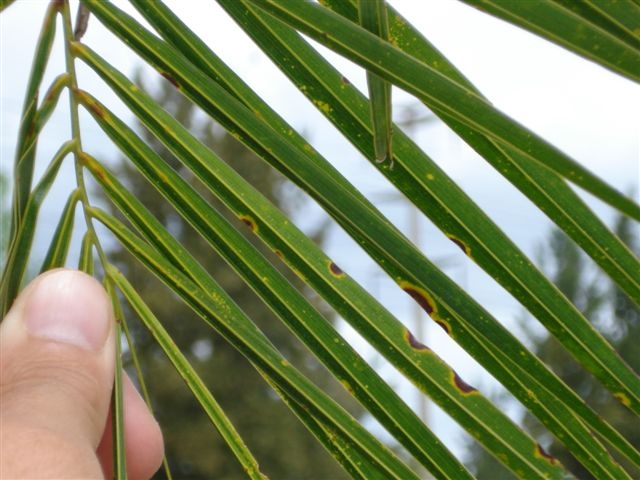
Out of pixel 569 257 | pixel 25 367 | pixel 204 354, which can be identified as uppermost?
pixel 569 257

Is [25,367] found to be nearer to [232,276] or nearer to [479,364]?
[479,364]

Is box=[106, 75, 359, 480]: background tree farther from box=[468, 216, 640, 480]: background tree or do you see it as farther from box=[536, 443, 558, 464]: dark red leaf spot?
box=[536, 443, 558, 464]: dark red leaf spot

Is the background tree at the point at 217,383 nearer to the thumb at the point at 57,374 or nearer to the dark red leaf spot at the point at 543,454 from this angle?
the thumb at the point at 57,374

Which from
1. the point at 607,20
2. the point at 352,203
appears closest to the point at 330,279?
the point at 352,203

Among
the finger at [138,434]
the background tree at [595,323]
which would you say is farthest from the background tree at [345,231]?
the background tree at [595,323]

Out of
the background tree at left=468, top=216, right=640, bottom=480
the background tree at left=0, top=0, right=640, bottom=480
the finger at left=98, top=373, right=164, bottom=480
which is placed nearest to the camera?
the background tree at left=0, top=0, right=640, bottom=480

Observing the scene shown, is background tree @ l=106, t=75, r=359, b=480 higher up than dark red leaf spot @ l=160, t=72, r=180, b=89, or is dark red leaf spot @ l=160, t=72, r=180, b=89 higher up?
background tree @ l=106, t=75, r=359, b=480

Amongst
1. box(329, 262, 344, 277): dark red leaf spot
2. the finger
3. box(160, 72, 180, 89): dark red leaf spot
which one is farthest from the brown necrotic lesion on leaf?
the finger
